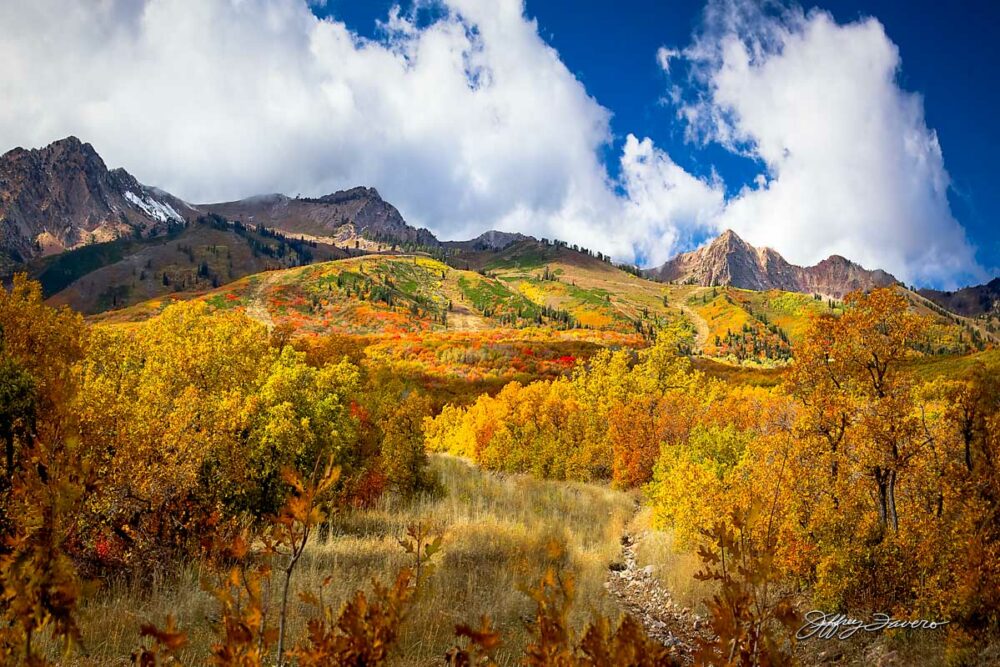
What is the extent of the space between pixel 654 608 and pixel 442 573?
5887 millimetres

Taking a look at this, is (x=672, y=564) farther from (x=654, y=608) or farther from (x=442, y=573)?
(x=442, y=573)

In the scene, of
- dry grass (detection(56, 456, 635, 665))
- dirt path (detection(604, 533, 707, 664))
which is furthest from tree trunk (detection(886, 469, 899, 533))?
dry grass (detection(56, 456, 635, 665))

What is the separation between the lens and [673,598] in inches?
535

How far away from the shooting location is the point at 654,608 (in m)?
13.3

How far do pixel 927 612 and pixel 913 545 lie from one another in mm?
1200

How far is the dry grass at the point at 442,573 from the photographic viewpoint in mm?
7148

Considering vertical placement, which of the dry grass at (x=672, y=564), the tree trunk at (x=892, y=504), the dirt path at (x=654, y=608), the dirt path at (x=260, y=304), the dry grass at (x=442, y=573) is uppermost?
the dirt path at (x=260, y=304)

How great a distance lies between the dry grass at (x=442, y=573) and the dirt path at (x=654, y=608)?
0.57 meters

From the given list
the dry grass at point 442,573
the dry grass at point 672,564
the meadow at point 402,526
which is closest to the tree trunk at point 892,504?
the meadow at point 402,526

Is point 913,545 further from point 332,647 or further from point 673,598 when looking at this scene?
point 332,647

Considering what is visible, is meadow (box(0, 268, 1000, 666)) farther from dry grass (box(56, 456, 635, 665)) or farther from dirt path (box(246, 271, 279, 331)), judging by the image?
dirt path (box(246, 271, 279, 331))

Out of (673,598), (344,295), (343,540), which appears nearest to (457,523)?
(343,540)

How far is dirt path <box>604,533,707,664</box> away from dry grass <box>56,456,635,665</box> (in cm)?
57

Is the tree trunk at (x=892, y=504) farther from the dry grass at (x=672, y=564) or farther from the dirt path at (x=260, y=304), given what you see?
the dirt path at (x=260, y=304)
